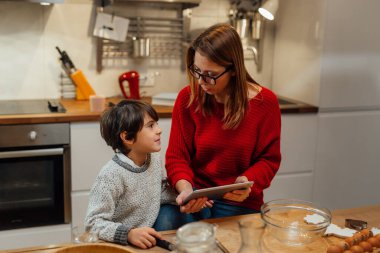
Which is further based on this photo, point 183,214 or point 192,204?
point 183,214

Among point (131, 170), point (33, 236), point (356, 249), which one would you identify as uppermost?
point (131, 170)

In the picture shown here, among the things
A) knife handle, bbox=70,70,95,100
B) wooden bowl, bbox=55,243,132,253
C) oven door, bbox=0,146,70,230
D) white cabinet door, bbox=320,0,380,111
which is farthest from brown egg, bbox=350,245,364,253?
knife handle, bbox=70,70,95,100

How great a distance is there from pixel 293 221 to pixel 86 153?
137 cm

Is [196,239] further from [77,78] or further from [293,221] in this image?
[77,78]

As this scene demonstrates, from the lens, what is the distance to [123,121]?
149 cm

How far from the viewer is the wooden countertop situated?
1.19m

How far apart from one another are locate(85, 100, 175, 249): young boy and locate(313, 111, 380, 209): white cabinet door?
157cm

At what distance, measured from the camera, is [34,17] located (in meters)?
2.77

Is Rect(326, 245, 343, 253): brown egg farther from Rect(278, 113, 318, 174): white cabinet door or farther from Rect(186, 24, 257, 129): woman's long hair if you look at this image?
Rect(278, 113, 318, 174): white cabinet door

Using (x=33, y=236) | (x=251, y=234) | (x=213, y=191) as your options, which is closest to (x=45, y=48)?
(x=33, y=236)

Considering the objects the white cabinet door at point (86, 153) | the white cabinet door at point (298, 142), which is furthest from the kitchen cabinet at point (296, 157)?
the white cabinet door at point (86, 153)

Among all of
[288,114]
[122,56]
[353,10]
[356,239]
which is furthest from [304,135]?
[356,239]

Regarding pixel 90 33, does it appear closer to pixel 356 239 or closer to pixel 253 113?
pixel 253 113

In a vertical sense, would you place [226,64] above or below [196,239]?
above
